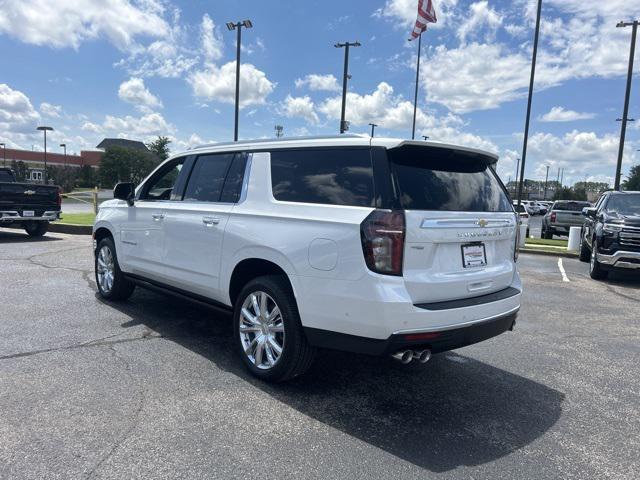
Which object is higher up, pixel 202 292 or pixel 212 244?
pixel 212 244

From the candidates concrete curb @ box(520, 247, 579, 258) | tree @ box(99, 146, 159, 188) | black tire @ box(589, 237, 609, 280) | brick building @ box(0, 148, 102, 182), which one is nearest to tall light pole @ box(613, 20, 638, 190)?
concrete curb @ box(520, 247, 579, 258)

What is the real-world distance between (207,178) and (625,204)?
30.1ft

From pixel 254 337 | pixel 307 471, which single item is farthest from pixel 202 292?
pixel 307 471

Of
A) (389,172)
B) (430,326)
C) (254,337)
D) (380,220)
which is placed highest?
(389,172)

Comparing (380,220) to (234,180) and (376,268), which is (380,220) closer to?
(376,268)

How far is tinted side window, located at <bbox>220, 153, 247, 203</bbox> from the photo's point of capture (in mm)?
4422

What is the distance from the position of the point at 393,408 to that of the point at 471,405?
0.62 m

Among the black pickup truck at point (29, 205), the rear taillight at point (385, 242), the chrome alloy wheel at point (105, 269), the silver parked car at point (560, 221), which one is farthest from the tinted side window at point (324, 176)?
the silver parked car at point (560, 221)

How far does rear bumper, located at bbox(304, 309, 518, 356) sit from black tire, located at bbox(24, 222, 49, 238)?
13113mm

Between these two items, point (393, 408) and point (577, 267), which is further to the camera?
point (577, 267)

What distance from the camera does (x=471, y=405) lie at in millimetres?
3740

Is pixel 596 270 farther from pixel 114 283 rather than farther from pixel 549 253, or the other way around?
pixel 114 283

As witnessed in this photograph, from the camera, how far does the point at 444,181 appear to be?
11.9 feet

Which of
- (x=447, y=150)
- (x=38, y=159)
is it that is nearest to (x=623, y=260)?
(x=447, y=150)
